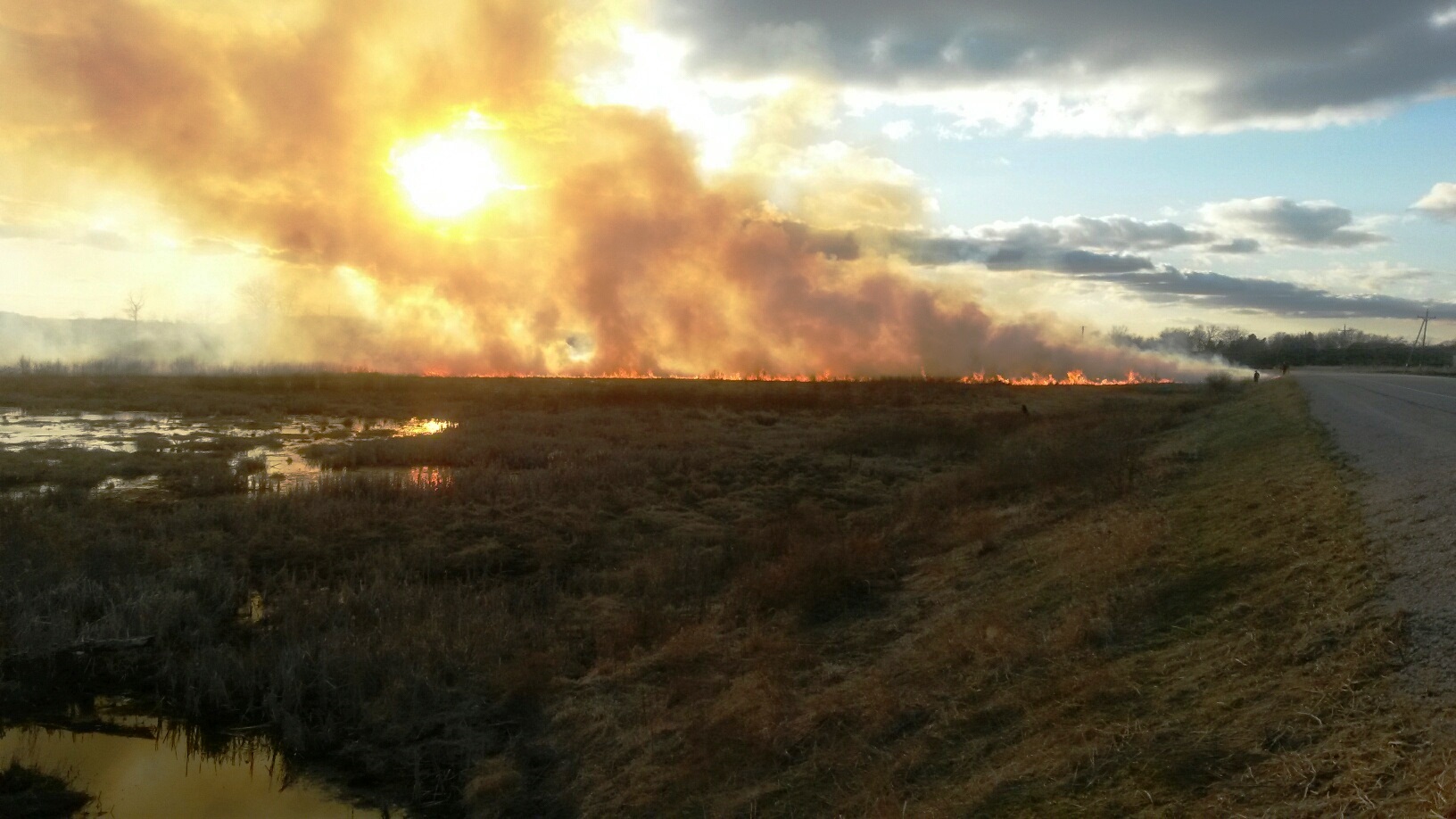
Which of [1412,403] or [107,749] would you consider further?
[1412,403]

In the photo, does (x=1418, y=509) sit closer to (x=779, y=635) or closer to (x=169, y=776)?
(x=779, y=635)

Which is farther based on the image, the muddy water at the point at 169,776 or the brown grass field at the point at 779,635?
the muddy water at the point at 169,776

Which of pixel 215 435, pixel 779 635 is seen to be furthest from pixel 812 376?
pixel 779 635

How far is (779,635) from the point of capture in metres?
13.8

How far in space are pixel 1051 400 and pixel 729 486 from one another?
4023 cm

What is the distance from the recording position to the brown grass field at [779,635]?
25.0ft

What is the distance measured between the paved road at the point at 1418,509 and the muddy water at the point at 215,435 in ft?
71.6

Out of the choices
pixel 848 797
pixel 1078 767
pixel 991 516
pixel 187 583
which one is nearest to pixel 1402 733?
pixel 1078 767

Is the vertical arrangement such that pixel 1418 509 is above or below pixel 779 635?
above

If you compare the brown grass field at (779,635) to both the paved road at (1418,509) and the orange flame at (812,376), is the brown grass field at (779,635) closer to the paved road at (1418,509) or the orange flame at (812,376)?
the paved road at (1418,509)

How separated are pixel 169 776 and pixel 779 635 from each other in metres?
7.76

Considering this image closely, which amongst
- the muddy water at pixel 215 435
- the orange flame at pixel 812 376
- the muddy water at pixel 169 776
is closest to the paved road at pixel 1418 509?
the muddy water at pixel 169 776

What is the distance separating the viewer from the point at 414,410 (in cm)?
5744

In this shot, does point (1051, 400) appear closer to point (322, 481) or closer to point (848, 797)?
point (322, 481)
